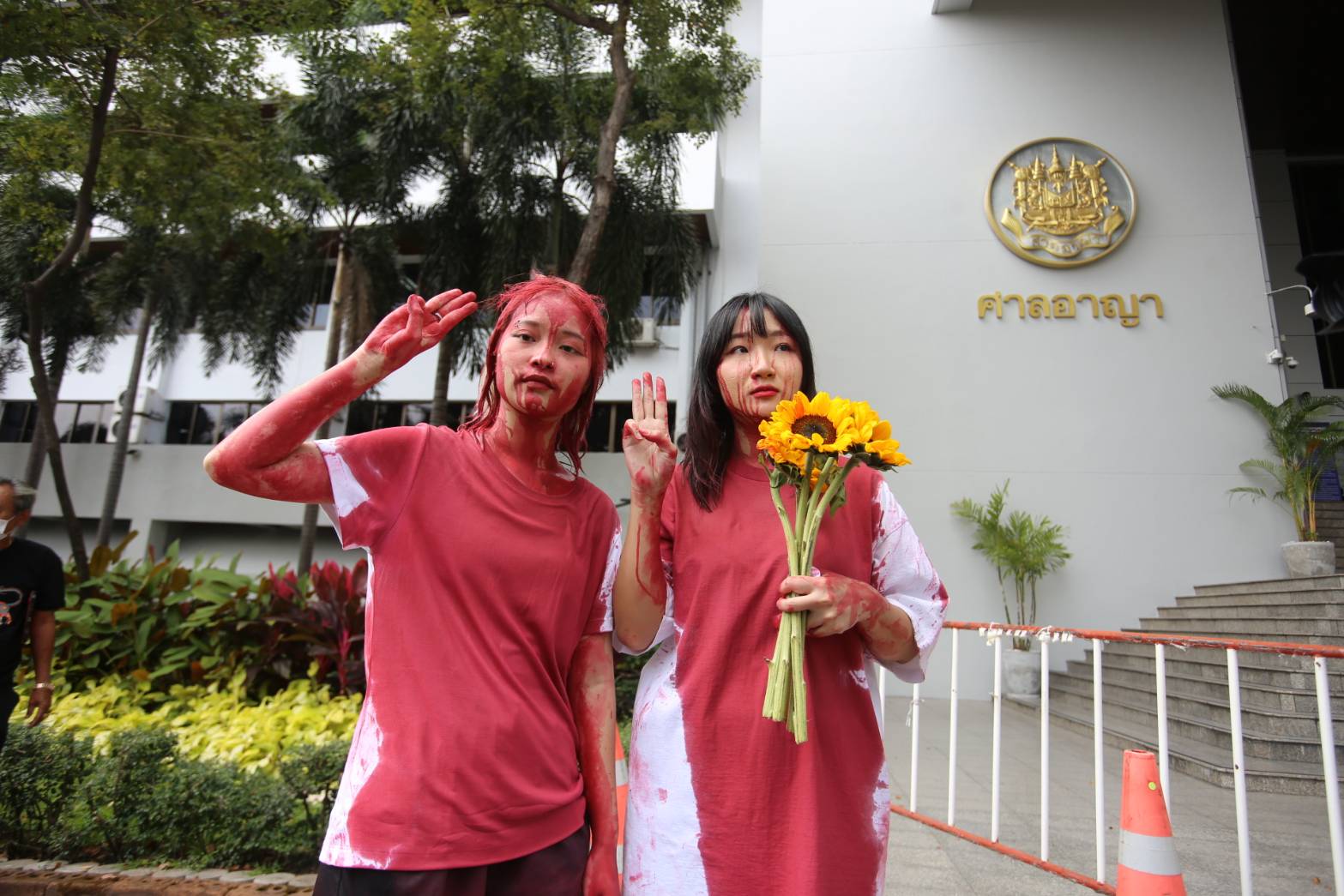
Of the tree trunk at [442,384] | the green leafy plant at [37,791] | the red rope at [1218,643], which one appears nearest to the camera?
the red rope at [1218,643]

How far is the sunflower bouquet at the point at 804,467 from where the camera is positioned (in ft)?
3.92

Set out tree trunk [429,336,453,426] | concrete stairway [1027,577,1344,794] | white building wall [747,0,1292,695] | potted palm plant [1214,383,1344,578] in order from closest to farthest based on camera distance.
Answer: concrete stairway [1027,577,1344,794] < potted palm plant [1214,383,1344,578] < white building wall [747,0,1292,695] < tree trunk [429,336,453,426]

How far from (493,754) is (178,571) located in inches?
239

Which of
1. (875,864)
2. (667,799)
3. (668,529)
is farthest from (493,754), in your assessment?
(875,864)

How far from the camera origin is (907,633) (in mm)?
1324

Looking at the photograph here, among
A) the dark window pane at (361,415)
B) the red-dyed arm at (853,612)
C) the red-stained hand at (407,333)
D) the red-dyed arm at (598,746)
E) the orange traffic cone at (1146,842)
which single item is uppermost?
the dark window pane at (361,415)

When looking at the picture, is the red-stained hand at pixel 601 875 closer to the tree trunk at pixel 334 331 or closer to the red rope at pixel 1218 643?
the red rope at pixel 1218 643

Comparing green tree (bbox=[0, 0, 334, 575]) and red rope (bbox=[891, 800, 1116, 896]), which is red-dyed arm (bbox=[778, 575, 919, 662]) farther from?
green tree (bbox=[0, 0, 334, 575])

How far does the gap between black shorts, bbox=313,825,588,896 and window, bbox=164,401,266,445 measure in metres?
17.9

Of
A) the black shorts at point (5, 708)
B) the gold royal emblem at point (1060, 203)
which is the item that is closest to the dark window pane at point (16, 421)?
the black shorts at point (5, 708)

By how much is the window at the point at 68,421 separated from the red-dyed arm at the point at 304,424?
2038 cm

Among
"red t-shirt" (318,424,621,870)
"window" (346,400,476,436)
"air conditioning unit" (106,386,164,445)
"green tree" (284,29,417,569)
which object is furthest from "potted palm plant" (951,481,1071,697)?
"air conditioning unit" (106,386,164,445)

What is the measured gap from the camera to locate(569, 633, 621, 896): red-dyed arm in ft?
4.34

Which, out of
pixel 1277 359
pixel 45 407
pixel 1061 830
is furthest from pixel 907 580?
pixel 45 407
